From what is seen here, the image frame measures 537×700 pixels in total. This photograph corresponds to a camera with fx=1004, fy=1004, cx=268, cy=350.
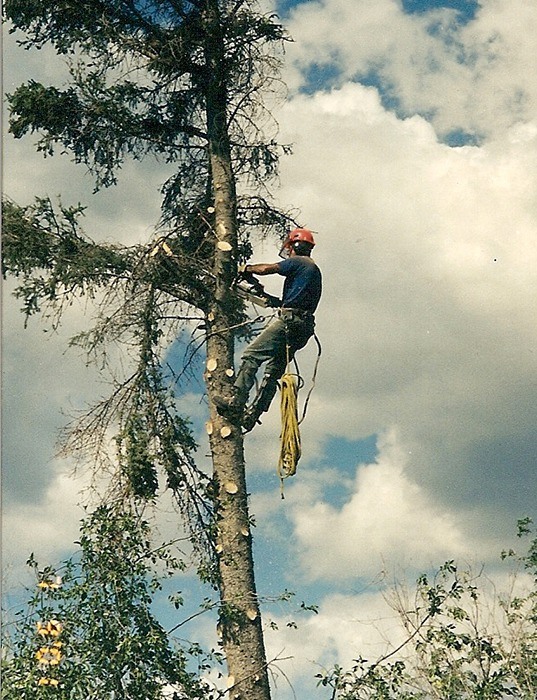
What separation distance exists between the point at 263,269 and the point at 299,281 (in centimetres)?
33

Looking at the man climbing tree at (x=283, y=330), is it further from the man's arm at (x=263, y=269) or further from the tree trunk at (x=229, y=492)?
the tree trunk at (x=229, y=492)

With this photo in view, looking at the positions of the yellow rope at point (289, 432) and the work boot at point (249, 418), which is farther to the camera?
the work boot at point (249, 418)

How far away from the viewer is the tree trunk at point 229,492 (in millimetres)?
8375

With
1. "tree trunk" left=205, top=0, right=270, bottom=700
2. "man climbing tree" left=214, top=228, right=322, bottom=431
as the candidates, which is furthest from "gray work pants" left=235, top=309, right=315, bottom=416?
"tree trunk" left=205, top=0, right=270, bottom=700

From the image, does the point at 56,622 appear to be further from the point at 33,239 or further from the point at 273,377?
the point at 33,239

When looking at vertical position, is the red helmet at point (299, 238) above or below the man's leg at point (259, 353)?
above

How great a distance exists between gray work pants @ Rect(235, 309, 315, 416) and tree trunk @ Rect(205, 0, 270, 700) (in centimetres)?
32

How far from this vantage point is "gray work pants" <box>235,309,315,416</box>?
8.62 metres

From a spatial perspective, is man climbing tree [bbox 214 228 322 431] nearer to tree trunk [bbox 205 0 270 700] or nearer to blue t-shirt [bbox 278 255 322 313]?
blue t-shirt [bbox 278 255 322 313]

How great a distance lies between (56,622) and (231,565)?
152 centimetres

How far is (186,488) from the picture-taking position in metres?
9.02

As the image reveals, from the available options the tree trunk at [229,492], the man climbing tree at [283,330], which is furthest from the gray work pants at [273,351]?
the tree trunk at [229,492]

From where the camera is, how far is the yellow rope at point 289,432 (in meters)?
8.36

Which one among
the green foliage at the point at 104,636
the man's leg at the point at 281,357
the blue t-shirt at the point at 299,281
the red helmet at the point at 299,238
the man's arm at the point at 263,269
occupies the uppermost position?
the red helmet at the point at 299,238
